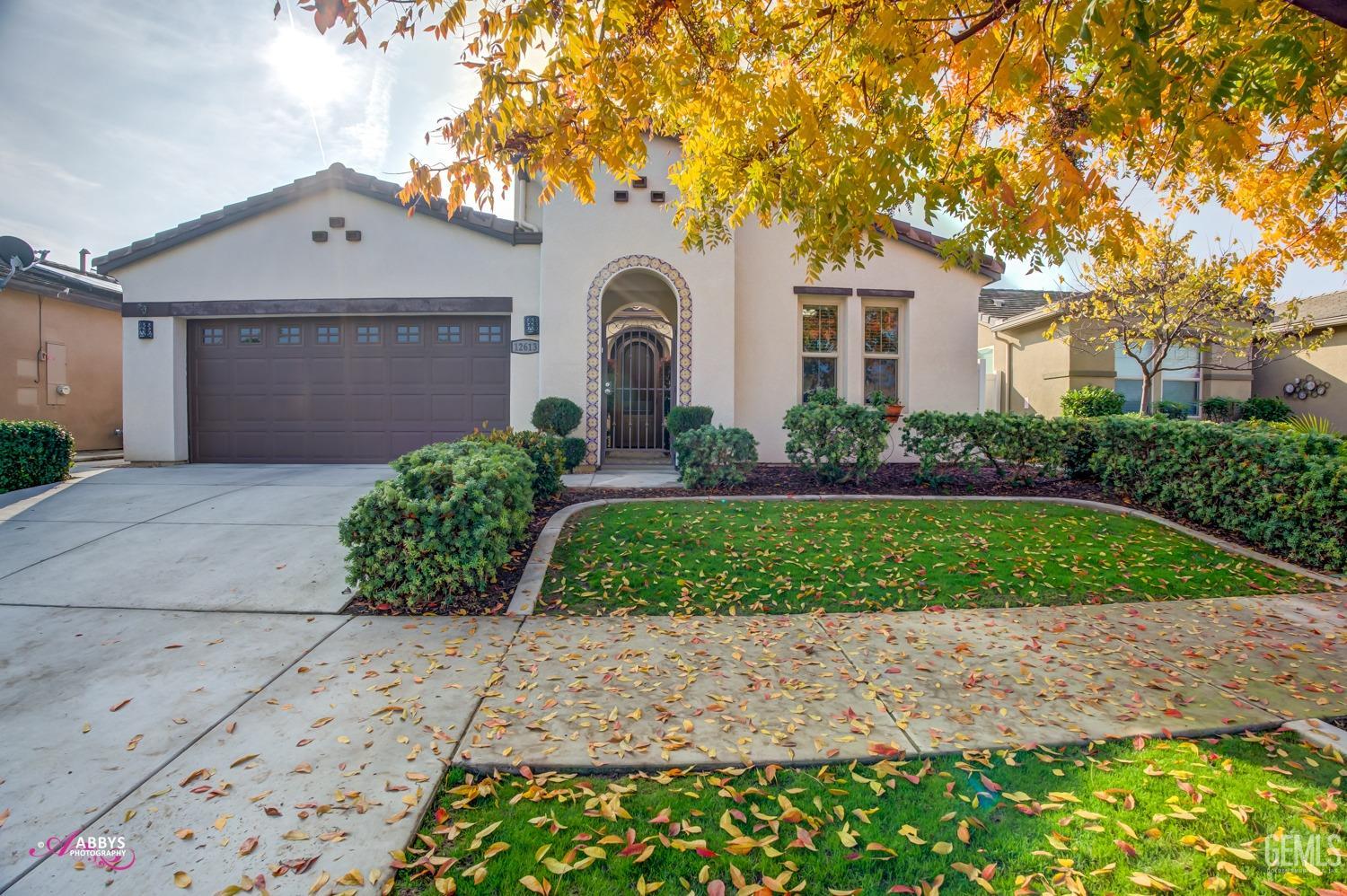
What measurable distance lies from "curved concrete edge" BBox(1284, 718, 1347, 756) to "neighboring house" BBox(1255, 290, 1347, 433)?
1455 cm

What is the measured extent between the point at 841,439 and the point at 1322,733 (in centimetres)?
531

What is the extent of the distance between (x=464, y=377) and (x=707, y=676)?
8.40 m

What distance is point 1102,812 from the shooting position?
87.6 inches

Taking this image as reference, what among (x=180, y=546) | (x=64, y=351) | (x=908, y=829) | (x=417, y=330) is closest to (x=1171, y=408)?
(x=908, y=829)

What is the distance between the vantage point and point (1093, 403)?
12.2 meters

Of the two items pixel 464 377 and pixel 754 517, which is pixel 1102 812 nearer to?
pixel 754 517

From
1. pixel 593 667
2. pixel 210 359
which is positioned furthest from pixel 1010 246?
pixel 210 359

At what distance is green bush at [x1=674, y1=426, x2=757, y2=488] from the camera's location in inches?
298

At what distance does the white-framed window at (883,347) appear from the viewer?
10789mm

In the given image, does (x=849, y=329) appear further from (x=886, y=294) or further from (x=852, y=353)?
(x=886, y=294)

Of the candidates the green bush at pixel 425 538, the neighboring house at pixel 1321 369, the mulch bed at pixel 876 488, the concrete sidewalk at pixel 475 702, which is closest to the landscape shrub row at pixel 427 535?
the green bush at pixel 425 538

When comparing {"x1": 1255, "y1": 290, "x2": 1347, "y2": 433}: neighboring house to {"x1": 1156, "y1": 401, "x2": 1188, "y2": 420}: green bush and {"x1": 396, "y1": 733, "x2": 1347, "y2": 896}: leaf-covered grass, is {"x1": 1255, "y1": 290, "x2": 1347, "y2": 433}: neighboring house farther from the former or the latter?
{"x1": 396, "y1": 733, "x2": 1347, "y2": 896}: leaf-covered grass

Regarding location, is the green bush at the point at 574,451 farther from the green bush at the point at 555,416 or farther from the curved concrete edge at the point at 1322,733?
the curved concrete edge at the point at 1322,733

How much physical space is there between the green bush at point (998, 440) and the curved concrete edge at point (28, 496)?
10338 millimetres
